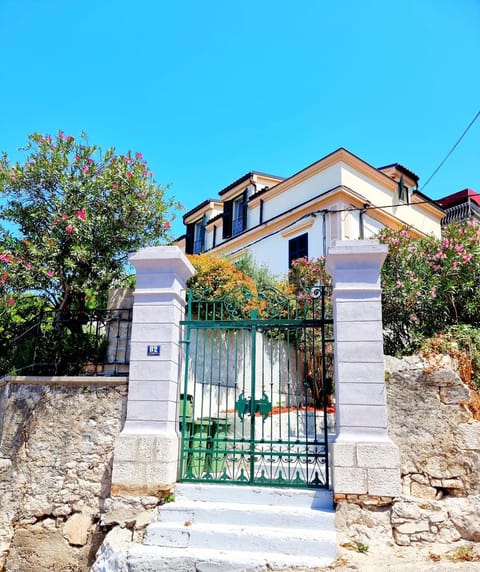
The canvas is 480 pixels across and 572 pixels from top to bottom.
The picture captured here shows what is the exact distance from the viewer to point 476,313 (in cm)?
895

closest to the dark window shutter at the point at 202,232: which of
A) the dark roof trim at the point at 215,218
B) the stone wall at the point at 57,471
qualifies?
the dark roof trim at the point at 215,218

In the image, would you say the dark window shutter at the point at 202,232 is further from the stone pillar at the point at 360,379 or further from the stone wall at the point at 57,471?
the stone pillar at the point at 360,379

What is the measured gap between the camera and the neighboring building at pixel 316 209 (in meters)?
15.8

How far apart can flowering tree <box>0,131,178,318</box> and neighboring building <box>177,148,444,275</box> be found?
8802 mm

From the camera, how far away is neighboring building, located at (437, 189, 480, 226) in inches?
800

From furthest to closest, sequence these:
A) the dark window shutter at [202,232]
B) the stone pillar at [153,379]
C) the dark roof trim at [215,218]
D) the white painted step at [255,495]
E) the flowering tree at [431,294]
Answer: the dark window shutter at [202,232]
the dark roof trim at [215,218]
the flowering tree at [431,294]
the stone pillar at [153,379]
the white painted step at [255,495]

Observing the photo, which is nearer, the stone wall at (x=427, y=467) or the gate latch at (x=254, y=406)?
the stone wall at (x=427, y=467)

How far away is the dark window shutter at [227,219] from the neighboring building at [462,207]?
10.0 m

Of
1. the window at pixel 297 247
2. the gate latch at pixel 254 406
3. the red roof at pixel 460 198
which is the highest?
the red roof at pixel 460 198

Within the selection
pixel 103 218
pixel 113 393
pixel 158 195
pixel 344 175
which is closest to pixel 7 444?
pixel 113 393

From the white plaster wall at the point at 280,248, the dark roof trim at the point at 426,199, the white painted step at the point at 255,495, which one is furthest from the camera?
the dark roof trim at the point at 426,199

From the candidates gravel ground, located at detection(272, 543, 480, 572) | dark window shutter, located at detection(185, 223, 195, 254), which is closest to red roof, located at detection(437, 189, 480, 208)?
dark window shutter, located at detection(185, 223, 195, 254)

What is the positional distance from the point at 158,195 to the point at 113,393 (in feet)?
12.7

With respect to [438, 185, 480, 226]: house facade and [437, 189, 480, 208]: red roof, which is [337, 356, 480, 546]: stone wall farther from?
[437, 189, 480, 208]: red roof
